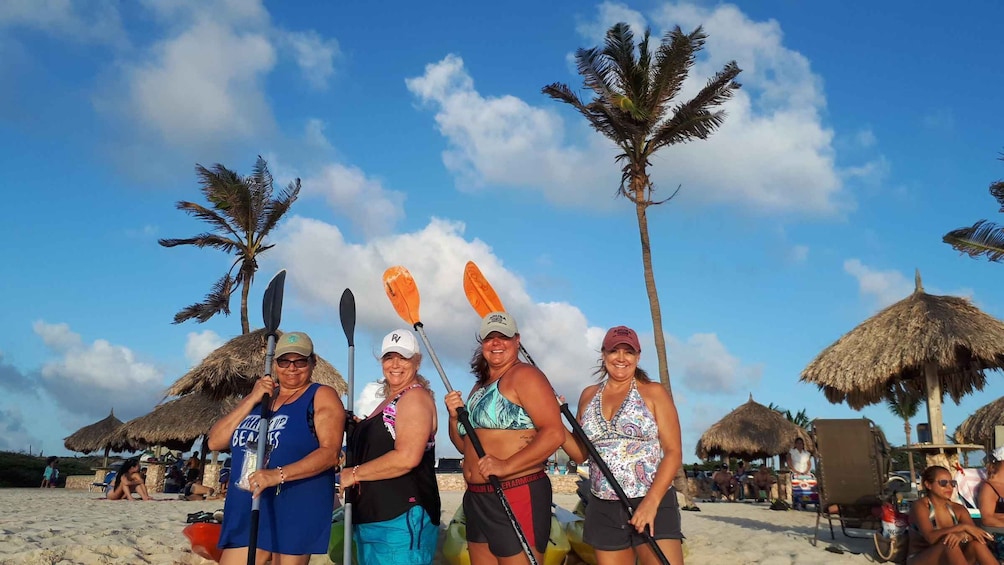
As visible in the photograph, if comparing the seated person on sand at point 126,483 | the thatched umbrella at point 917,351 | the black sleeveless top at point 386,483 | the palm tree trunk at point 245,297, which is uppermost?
the palm tree trunk at point 245,297

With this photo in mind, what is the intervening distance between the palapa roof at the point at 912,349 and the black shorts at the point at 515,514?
11203 millimetres

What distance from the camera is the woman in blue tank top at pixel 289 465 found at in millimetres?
3051

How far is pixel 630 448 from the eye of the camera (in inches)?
126

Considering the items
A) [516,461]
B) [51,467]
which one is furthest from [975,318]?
[51,467]

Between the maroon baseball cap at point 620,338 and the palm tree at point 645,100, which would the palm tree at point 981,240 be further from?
the maroon baseball cap at point 620,338

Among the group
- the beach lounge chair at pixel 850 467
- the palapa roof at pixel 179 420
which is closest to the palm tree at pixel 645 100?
the beach lounge chair at pixel 850 467

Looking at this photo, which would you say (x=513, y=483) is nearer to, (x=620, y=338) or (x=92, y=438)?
(x=620, y=338)

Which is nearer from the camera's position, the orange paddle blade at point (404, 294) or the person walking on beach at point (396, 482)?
the person walking on beach at point (396, 482)

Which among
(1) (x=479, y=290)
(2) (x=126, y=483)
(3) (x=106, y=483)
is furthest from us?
(3) (x=106, y=483)

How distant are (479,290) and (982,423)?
A: 20828 millimetres

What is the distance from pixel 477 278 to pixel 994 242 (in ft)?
50.1

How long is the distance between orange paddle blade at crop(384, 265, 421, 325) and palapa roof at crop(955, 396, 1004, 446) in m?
19.6

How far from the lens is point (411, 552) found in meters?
3.01

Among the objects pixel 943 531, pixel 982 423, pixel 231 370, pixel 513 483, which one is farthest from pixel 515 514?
pixel 982 423
